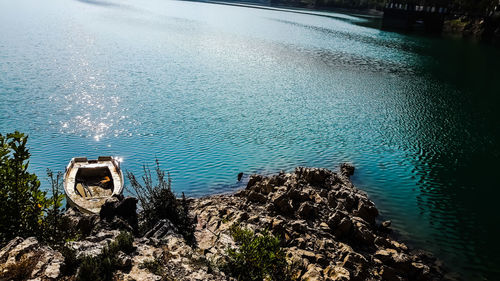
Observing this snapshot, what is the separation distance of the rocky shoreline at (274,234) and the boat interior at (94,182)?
314 cm

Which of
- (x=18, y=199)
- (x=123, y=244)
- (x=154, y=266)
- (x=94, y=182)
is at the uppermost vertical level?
(x=18, y=199)

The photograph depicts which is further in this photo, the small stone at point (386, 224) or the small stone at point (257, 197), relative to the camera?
the small stone at point (257, 197)

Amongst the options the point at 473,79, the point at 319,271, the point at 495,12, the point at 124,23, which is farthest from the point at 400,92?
the point at 495,12

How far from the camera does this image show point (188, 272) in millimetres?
12055

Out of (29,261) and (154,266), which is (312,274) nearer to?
(154,266)

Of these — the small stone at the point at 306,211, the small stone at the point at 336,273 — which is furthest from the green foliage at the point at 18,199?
the small stone at the point at 306,211

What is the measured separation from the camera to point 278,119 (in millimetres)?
38938

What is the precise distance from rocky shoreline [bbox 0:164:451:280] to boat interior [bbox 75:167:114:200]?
3.14 metres

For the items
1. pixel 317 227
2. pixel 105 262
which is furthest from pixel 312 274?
pixel 105 262

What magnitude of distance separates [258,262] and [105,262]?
17.5 ft

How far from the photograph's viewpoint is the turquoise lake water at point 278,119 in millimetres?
26125

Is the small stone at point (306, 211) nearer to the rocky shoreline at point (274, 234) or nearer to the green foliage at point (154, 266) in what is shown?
the rocky shoreline at point (274, 234)

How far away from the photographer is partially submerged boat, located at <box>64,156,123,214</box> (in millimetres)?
20788

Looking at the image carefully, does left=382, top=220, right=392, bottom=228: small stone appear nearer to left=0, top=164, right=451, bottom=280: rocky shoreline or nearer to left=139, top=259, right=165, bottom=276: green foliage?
left=0, top=164, right=451, bottom=280: rocky shoreline
